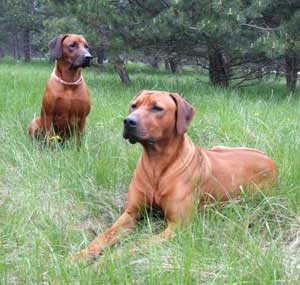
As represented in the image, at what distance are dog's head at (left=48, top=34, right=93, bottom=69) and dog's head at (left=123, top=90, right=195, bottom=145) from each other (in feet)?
6.68

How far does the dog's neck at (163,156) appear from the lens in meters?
3.24

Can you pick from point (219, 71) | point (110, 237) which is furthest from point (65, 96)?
point (219, 71)

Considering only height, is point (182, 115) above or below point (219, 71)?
above

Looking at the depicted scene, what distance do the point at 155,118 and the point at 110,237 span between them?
767 millimetres


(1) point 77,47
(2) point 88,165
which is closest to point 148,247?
(2) point 88,165

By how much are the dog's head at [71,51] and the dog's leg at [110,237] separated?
7.65ft

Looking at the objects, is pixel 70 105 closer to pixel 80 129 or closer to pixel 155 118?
pixel 80 129

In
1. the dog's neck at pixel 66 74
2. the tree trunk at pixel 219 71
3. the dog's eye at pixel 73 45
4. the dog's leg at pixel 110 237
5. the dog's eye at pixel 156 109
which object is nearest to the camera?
the dog's leg at pixel 110 237

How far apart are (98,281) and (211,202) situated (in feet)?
4.17

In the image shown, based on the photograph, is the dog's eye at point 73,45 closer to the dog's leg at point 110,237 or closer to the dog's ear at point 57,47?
the dog's ear at point 57,47

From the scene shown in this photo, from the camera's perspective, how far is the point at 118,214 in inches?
137

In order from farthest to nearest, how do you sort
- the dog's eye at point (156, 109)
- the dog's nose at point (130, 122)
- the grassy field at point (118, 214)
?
1. the dog's eye at point (156, 109)
2. the dog's nose at point (130, 122)
3. the grassy field at point (118, 214)

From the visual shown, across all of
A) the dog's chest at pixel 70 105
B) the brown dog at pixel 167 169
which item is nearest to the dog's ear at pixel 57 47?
the dog's chest at pixel 70 105

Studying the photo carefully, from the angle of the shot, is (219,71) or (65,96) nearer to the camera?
(65,96)
